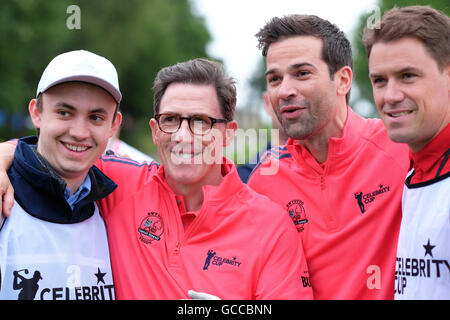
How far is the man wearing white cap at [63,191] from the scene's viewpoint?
3373 millimetres

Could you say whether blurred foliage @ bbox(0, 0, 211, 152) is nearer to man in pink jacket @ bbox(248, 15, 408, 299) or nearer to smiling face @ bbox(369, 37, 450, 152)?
man in pink jacket @ bbox(248, 15, 408, 299)

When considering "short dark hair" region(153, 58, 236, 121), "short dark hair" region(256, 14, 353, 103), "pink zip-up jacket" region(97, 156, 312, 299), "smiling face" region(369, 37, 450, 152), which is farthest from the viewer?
"short dark hair" region(256, 14, 353, 103)

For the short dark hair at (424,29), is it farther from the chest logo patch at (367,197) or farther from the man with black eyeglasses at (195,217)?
the man with black eyeglasses at (195,217)

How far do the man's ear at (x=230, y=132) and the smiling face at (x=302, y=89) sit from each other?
15.7 inches

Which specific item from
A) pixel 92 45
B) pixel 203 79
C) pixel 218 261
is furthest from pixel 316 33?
pixel 92 45

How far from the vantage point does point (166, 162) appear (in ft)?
13.4

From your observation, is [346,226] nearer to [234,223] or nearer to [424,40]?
[234,223]

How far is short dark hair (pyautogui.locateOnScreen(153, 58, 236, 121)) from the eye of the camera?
421 cm

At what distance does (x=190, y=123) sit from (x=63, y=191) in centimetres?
108

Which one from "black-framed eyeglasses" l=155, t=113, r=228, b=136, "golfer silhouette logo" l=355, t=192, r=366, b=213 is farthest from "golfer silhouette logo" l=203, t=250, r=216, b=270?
"golfer silhouette logo" l=355, t=192, r=366, b=213

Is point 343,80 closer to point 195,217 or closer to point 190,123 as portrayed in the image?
point 190,123

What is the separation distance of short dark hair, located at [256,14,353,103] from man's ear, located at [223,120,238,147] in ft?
Result: 2.72

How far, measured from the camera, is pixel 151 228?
3.91 metres

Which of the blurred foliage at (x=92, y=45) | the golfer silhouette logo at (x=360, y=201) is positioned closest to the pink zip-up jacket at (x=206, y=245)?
the golfer silhouette logo at (x=360, y=201)
